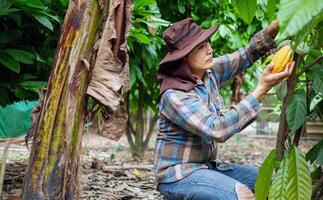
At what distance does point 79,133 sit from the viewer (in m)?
1.83

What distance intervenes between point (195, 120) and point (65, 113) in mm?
481

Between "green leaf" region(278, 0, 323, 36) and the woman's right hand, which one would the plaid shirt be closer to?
the woman's right hand

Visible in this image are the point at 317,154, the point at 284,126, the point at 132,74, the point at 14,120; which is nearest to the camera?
the point at 284,126

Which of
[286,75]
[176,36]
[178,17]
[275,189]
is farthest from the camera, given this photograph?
[178,17]

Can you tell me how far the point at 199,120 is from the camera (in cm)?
172

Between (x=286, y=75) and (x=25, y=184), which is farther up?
(x=286, y=75)

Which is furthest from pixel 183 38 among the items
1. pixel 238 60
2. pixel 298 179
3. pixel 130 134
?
pixel 130 134

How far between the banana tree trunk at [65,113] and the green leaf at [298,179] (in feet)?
2.96

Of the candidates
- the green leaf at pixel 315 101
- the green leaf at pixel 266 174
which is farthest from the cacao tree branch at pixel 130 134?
the green leaf at pixel 266 174

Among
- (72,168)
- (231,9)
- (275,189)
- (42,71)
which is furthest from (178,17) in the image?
(275,189)

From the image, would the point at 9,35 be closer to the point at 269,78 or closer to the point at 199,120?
the point at 199,120

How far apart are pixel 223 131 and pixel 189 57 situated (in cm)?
37

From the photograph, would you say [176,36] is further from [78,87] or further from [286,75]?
[286,75]

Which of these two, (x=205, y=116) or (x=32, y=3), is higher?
(x=32, y=3)
